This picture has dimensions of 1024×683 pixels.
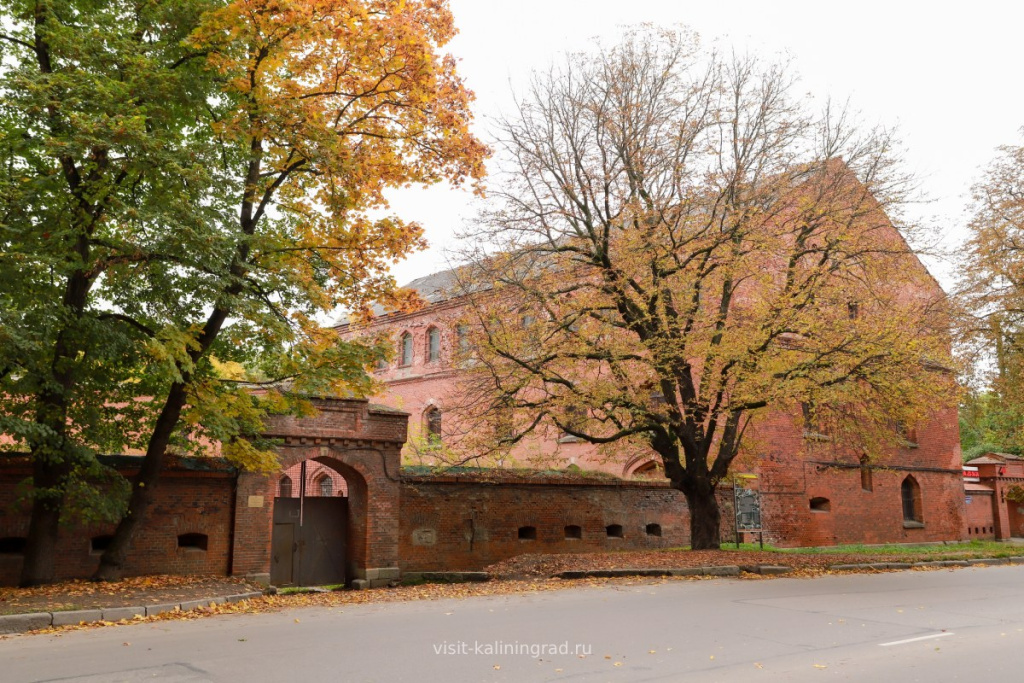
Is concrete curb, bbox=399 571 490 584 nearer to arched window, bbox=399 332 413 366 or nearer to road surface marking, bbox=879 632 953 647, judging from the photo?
road surface marking, bbox=879 632 953 647

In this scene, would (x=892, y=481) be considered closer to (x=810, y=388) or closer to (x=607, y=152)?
(x=810, y=388)

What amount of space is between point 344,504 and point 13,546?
23.6 feet

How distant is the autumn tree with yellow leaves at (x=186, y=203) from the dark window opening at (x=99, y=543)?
101 centimetres

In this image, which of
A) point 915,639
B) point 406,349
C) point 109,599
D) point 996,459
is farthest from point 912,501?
point 109,599

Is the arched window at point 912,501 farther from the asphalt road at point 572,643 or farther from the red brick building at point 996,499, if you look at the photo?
the asphalt road at point 572,643

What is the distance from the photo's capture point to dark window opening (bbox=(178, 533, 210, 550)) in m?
15.8

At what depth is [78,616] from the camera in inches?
392

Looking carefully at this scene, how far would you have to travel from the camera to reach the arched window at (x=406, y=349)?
40938mm

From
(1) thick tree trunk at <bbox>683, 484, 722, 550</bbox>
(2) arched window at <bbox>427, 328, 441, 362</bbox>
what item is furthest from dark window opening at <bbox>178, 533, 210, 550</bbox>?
(2) arched window at <bbox>427, 328, 441, 362</bbox>

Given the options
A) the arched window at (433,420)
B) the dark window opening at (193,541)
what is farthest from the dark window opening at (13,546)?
the arched window at (433,420)

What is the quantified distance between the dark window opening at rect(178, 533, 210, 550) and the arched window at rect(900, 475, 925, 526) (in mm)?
25101

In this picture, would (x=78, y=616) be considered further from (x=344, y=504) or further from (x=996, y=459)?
(x=996, y=459)

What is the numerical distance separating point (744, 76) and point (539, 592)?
40.5ft

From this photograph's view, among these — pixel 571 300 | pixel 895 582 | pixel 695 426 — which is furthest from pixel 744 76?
pixel 895 582
